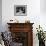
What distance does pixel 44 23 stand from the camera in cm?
598

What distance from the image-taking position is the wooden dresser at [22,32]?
5477 millimetres

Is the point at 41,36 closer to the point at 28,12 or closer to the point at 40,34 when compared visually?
the point at 40,34

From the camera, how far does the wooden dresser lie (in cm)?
548

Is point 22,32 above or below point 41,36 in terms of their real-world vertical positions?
above

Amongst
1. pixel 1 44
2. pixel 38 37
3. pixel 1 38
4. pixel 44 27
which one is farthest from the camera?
pixel 44 27

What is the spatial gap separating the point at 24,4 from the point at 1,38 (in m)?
1.91

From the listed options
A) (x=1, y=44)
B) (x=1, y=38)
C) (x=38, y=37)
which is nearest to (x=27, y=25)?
(x=38, y=37)

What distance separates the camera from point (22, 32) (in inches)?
218

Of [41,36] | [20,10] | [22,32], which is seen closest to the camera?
[41,36]

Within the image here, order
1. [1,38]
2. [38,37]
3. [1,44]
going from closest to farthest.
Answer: [1,44]
[1,38]
[38,37]

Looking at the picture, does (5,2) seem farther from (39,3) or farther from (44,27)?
(44,27)

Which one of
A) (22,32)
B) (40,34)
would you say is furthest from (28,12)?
(40,34)

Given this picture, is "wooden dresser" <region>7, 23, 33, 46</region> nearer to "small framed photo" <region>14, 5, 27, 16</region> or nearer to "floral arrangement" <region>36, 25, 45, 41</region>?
"floral arrangement" <region>36, 25, 45, 41</region>

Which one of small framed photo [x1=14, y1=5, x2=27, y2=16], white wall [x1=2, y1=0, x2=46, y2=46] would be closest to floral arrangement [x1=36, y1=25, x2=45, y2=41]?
white wall [x1=2, y1=0, x2=46, y2=46]
